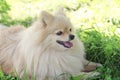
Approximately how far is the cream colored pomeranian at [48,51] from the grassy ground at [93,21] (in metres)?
0.19

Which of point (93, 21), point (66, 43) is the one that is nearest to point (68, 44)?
point (66, 43)

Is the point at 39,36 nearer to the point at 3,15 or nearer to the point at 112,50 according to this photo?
the point at 112,50

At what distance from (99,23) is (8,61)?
201cm

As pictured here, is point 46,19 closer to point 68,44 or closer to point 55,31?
point 55,31

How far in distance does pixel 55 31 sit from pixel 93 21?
206 cm

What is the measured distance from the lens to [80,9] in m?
6.11

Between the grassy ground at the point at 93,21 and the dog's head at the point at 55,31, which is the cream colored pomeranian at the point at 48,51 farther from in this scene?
the grassy ground at the point at 93,21

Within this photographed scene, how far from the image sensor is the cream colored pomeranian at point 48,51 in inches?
149

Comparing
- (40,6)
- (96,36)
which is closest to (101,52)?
(96,36)

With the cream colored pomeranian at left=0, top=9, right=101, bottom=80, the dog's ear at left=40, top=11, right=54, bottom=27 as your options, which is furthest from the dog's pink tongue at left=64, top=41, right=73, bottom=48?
the dog's ear at left=40, top=11, right=54, bottom=27

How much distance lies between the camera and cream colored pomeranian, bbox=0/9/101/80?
3.79 meters

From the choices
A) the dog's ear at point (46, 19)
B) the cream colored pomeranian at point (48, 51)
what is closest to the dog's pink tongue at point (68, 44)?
the cream colored pomeranian at point (48, 51)

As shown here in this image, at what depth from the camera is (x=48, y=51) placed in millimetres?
3854

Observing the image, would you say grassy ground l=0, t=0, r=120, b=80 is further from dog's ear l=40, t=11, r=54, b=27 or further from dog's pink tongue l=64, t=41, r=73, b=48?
dog's ear l=40, t=11, r=54, b=27
